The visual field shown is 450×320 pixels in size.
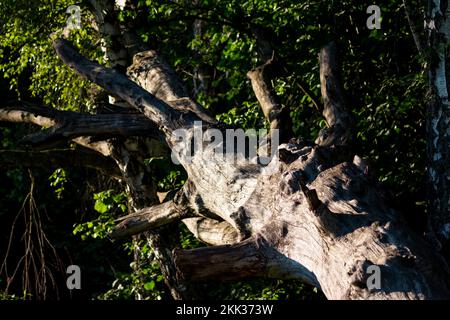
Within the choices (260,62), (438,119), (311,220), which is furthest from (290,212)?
(260,62)

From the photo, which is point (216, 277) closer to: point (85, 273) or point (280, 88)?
point (280, 88)

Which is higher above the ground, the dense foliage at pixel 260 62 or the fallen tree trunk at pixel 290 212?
the dense foliage at pixel 260 62

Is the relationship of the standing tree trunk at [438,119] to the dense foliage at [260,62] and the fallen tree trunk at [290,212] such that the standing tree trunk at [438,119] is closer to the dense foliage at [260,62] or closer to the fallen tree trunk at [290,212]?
the fallen tree trunk at [290,212]

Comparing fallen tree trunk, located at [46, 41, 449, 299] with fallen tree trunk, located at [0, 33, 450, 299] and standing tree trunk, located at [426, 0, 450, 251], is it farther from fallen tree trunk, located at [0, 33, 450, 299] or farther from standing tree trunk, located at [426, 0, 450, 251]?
standing tree trunk, located at [426, 0, 450, 251]

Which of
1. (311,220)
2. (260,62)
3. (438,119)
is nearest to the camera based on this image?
(311,220)

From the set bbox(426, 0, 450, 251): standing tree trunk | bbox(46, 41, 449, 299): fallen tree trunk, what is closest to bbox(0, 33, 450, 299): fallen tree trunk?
bbox(46, 41, 449, 299): fallen tree trunk

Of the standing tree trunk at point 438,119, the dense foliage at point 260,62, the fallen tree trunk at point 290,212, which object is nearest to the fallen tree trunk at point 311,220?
the fallen tree trunk at point 290,212

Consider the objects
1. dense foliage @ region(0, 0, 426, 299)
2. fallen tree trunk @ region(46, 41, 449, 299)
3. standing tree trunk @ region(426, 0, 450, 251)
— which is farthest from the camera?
dense foliage @ region(0, 0, 426, 299)

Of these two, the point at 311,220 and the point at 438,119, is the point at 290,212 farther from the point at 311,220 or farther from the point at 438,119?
the point at 438,119

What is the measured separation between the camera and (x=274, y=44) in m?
9.07

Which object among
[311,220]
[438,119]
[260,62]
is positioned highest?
[260,62]

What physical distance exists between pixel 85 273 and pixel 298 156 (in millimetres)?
8931

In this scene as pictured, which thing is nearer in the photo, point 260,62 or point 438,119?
point 438,119
